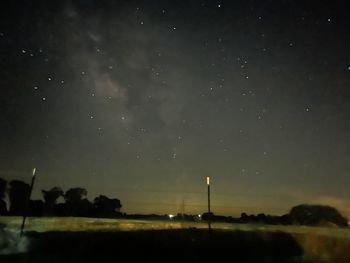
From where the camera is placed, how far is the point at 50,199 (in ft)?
263

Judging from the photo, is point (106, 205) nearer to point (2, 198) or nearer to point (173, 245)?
point (2, 198)

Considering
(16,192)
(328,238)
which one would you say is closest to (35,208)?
(16,192)

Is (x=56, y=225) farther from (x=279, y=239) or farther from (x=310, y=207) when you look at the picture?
(x=310, y=207)

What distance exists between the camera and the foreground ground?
28.5m

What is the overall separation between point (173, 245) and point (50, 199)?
175ft

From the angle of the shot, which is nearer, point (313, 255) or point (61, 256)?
point (61, 256)

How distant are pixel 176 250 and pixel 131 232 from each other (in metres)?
7.45

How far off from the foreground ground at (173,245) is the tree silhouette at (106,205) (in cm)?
4368

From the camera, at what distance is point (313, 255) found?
33.3 metres

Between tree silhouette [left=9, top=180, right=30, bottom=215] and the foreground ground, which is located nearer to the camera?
the foreground ground

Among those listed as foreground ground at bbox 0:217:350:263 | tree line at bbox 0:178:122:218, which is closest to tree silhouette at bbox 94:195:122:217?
tree line at bbox 0:178:122:218

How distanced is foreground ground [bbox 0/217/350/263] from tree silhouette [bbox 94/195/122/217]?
143 ft

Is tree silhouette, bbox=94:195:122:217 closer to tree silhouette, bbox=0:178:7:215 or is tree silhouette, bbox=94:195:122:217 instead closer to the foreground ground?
tree silhouette, bbox=0:178:7:215

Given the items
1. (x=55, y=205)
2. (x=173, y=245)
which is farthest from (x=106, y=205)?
(x=173, y=245)
